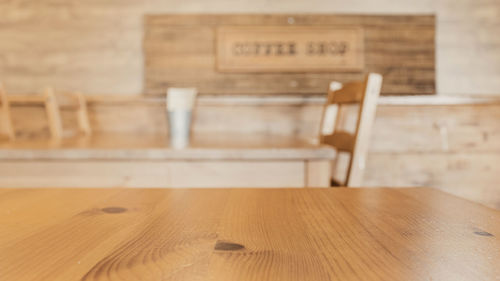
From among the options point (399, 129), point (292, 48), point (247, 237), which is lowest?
point (399, 129)

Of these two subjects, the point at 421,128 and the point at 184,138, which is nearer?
the point at 184,138

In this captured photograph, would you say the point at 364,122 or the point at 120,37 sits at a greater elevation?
the point at 120,37

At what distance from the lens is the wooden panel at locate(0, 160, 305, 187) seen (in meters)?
1.41

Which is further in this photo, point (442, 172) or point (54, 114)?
point (442, 172)

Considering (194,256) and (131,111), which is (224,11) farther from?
(194,256)

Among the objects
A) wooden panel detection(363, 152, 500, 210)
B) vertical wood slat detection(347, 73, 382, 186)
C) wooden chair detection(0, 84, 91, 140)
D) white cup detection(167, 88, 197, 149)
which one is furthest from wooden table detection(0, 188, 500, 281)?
wooden panel detection(363, 152, 500, 210)

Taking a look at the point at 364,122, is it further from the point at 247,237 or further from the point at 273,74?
the point at 273,74

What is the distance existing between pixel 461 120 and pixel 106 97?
2.57 meters

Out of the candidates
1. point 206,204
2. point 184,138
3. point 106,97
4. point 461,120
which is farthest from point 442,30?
point 206,204

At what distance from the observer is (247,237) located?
0.44 m

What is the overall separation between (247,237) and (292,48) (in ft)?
8.78

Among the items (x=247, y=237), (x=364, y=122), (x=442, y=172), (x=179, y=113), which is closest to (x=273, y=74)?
(x=179, y=113)

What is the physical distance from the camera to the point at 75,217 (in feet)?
1.73

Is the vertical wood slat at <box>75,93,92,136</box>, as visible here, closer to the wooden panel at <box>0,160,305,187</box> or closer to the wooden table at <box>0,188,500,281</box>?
the wooden panel at <box>0,160,305,187</box>
